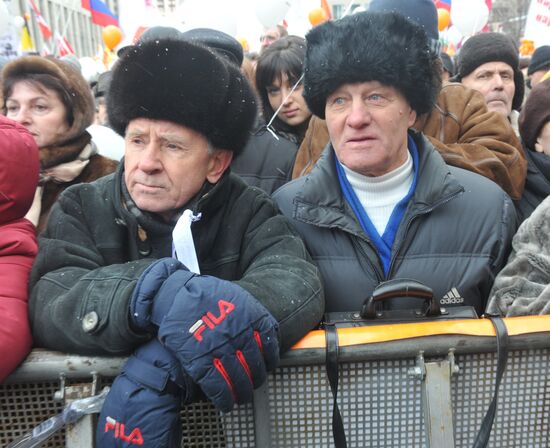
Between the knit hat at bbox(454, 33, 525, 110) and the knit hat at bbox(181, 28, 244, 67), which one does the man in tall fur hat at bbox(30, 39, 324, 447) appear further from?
the knit hat at bbox(454, 33, 525, 110)

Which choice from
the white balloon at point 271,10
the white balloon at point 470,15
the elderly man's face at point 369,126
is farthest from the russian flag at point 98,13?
the elderly man's face at point 369,126

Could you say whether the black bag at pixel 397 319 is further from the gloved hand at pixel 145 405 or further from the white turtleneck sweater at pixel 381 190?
the white turtleneck sweater at pixel 381 190

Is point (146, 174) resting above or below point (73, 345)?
above

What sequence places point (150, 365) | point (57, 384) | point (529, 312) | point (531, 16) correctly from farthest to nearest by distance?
point (531, 16)
point (529, 312)
point (57, 384)
point (150, 365)

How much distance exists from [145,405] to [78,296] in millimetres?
345

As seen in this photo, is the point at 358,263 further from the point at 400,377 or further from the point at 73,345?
the point at 73,345

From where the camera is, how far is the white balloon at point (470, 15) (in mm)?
11094

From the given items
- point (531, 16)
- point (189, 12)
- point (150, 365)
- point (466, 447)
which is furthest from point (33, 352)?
point (531, 16)

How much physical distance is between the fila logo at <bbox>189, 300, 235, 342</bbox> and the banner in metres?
11.4

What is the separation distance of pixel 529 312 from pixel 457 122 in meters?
1.39

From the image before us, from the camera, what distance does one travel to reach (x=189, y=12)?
24.3ft

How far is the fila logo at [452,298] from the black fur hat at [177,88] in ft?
3.04

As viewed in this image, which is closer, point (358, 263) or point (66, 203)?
point (66, 203)

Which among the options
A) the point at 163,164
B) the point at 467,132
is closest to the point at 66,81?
the point at 163,164
